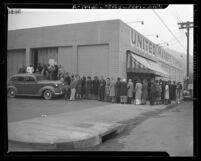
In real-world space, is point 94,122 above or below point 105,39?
below

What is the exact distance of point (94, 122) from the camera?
252 inches

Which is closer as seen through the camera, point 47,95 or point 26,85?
point 26,85

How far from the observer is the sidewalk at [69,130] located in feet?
13.6

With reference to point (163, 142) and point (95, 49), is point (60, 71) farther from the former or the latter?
point (163, 142)

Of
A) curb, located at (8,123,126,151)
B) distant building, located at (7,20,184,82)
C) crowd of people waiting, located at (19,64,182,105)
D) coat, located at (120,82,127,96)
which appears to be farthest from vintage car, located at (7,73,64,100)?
coat, located at (120,82,127,96)

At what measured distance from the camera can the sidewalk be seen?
13.6 ft

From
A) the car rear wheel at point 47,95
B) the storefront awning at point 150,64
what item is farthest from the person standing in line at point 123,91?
the car rear wheel at point 47,95

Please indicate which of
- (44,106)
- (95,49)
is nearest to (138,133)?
(95,49)

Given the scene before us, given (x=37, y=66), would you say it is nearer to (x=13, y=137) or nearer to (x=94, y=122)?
(x=13, y=137)

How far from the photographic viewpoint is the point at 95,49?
16.4ft

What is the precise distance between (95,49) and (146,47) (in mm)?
1274

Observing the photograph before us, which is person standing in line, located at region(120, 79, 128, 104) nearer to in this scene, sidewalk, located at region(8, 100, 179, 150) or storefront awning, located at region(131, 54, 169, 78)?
sidewalk, located at region(8, 100, 179, 150)
